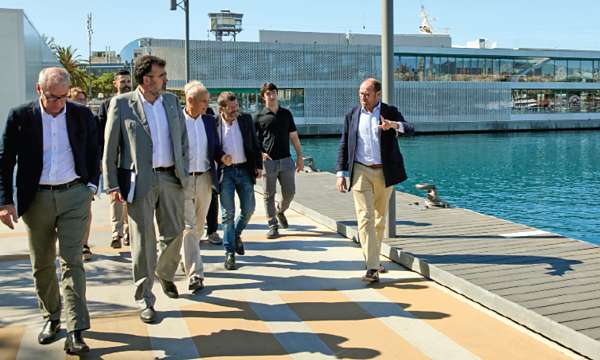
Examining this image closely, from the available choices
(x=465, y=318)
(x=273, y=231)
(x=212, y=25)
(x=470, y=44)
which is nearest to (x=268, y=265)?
(x=273, y=231)

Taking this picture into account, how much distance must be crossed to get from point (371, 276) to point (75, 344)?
2774 millimetres

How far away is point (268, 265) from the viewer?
6723 mm

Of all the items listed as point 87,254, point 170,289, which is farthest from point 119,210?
point 170,289

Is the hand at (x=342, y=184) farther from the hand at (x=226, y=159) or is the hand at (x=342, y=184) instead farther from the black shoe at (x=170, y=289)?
the black shoe at (x=170, y=289)

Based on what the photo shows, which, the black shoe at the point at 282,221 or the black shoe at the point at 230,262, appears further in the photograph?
the black shoe at the point at 282,221

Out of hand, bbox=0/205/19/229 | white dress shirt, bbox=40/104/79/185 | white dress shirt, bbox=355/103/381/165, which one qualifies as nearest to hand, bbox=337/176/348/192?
white dress shirt, bbox=355/103/381/165

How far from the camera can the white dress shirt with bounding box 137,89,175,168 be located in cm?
495

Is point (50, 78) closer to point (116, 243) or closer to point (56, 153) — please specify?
point (56, 153)

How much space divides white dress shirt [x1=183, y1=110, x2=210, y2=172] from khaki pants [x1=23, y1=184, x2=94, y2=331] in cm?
181

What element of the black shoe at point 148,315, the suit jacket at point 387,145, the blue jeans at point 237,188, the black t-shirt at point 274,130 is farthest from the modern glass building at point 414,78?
the black shoe at point 148,315

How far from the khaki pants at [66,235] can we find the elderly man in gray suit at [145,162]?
44 cm

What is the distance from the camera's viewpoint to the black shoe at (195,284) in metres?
5.68

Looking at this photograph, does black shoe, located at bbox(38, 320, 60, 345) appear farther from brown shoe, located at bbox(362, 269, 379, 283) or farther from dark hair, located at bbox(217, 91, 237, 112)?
dark hair, located at bbox(217, 91, 237, 112)

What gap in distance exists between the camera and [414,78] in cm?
6406
